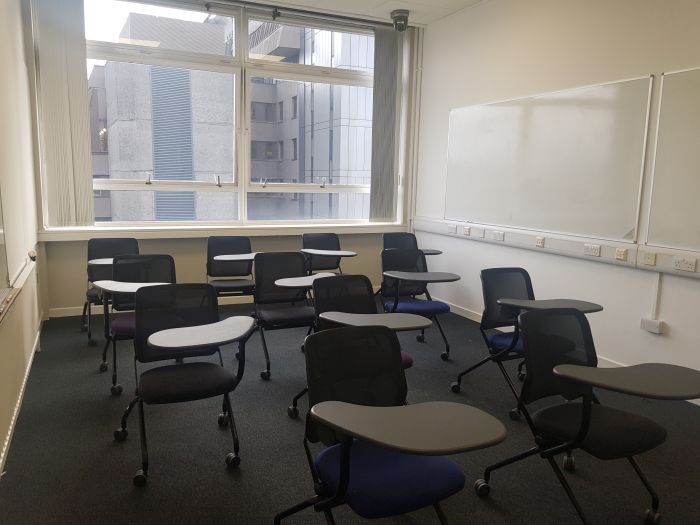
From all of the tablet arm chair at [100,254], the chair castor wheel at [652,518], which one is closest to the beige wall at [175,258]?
the tablet arm chair at [100,254]

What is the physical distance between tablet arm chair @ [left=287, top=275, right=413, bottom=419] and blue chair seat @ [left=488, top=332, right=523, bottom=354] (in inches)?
25.9

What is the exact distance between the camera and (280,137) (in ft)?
20.7

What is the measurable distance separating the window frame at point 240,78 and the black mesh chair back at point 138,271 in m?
1.95

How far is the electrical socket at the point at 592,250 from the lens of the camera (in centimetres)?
411

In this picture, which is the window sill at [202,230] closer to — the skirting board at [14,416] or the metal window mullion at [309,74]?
the skirting board at [14,416]

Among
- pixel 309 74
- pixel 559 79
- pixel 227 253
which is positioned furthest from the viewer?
pixel 309 74

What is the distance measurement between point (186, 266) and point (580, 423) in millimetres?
4568

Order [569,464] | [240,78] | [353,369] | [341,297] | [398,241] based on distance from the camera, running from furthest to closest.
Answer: [240,78], [398,241], [341,297], [569,464], [353,369]

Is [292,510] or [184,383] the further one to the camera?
[184,383]

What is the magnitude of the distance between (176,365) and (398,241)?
326 cm

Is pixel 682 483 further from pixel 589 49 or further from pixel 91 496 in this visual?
pixel 589 49

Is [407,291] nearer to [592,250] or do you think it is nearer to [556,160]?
[592,250]

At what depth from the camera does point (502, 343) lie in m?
3.49

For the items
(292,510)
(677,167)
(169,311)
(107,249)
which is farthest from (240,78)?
(292,510)
